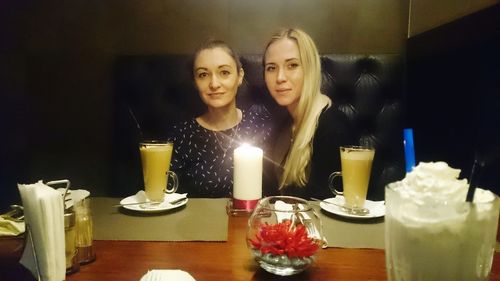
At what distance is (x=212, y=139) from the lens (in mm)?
1756

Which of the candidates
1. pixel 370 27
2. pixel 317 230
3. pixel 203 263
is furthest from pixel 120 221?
pixel 370 27

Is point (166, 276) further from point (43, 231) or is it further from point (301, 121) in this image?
point (301, 121)

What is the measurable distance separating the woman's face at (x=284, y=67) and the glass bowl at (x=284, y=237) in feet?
2.82

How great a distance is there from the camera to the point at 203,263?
2.96 ft

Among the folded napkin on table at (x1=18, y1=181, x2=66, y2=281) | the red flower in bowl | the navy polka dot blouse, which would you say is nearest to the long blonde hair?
the navy polka dot blouse

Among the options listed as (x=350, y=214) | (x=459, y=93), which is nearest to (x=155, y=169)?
(x=350, y=214)

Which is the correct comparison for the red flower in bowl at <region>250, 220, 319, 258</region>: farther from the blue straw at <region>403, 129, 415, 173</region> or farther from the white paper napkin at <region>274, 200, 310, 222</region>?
the blue straw at <region>403, 129, 415, 173</region>

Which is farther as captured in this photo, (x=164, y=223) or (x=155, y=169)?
(x=155, y=169)

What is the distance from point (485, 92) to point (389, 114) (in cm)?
43

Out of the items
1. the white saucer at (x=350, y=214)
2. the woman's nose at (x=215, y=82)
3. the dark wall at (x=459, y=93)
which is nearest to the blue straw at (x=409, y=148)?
the white saucer at (x=350, y=214)

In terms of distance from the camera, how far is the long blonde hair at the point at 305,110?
1.71 m

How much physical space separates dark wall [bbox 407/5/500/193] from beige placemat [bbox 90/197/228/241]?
0.80 meters

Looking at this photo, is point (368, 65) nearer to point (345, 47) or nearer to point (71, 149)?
point (345, 47)

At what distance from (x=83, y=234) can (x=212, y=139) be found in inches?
35.0
